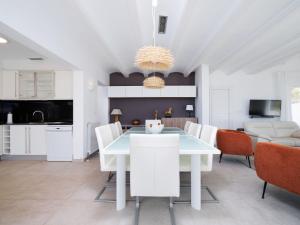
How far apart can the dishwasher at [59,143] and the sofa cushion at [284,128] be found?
549 centimetres

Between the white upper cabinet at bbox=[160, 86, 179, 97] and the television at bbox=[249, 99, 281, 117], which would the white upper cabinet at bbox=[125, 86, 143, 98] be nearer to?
the white upper cabinet at bbox=[160, 86, 179, 97]

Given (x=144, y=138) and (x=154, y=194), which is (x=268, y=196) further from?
(x=144, y=138)

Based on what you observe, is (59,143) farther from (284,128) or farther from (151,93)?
(284,128)

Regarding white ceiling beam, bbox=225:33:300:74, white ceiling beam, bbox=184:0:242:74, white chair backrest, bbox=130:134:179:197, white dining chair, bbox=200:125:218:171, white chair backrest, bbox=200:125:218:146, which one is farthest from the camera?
white ceiling beam, bbox=225:33:300:74

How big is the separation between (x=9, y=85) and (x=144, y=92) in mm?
3861

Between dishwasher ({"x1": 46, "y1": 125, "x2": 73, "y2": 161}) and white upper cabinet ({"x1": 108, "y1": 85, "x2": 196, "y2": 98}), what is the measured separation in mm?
2519

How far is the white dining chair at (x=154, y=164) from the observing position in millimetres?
1655

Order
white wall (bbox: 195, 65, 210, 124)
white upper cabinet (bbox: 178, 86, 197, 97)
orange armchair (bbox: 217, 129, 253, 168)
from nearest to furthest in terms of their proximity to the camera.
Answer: orange armchair (bbox: 217, 129, 253, 168) → white wall (bbox: 195, 65, 210, 124) → white upper cabinet (bbox: 178, 86, 197, 97)

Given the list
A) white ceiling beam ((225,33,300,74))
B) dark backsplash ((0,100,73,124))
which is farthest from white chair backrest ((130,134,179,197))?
white ceiling beam ((225,33,300,74))

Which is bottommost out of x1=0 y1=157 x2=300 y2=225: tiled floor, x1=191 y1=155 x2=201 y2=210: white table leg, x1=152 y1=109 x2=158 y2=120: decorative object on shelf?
x1=0 y1=157 x2=300 y2=225: tiled floor

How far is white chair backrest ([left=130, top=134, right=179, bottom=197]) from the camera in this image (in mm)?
1655

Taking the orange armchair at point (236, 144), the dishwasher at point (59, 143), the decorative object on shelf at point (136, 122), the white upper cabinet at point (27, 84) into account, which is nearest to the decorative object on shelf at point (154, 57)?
the orange armchair at point (236, 144)

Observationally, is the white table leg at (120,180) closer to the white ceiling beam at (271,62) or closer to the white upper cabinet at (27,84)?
the white upper cabinet at (27,84)

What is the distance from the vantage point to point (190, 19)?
3047mm
